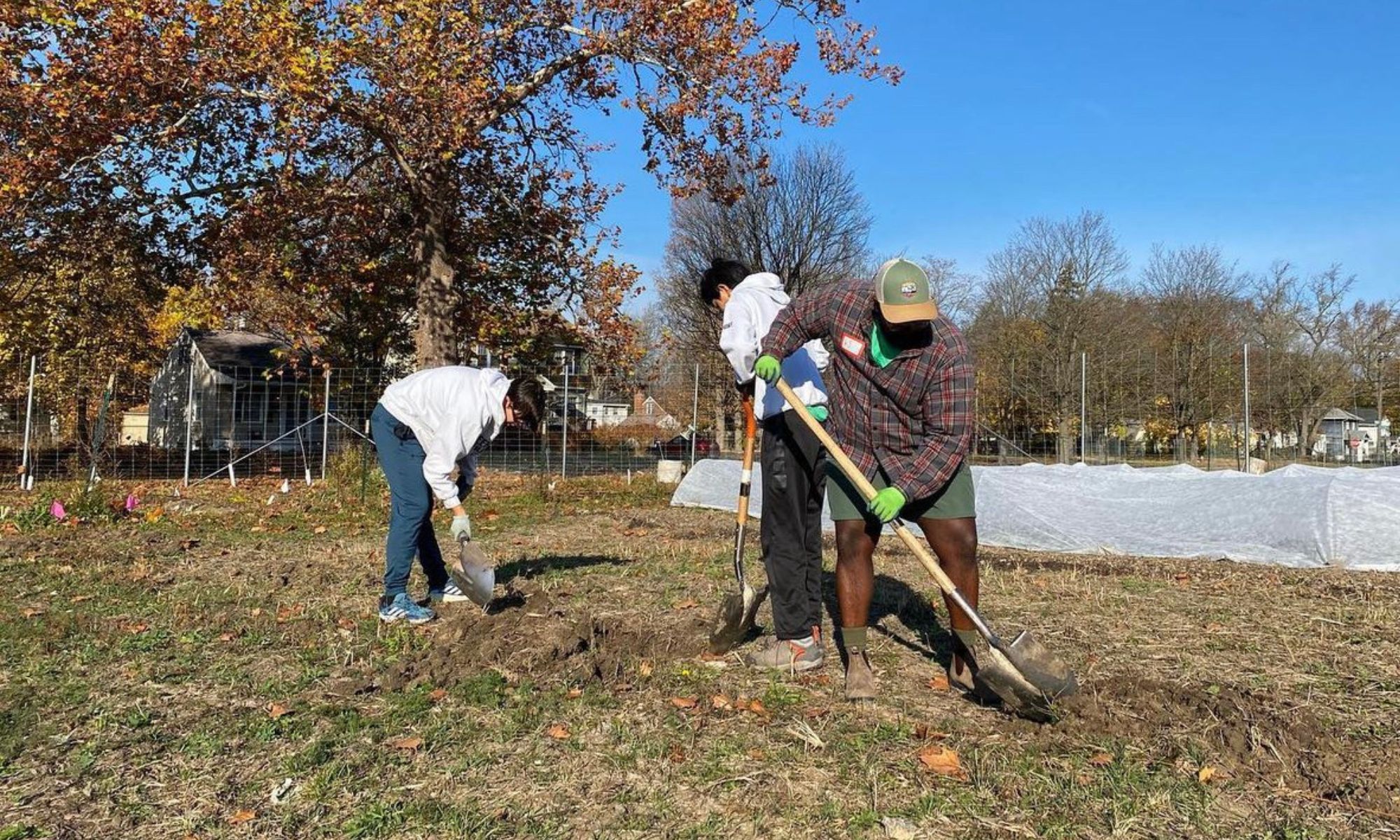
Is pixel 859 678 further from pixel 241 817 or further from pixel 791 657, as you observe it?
pixel 241 817

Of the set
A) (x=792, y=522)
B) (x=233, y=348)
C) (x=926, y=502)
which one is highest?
(x=233, y=348)

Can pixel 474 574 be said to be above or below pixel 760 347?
below

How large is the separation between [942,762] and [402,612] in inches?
119

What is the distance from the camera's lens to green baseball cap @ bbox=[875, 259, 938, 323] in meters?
3.11

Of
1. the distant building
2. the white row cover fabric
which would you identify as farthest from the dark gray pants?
the distant building

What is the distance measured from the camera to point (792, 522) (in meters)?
3.90

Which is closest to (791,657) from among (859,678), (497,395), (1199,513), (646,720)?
(859,678)

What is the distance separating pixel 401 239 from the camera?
16.1m

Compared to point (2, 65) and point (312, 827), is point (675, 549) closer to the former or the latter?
point (312, 827)

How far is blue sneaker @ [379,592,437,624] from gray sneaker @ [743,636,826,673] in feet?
6.05

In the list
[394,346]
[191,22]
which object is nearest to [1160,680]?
[191,22]

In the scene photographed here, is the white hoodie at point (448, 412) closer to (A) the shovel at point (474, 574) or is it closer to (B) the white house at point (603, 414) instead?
(A) the shovel at point (474, 574)

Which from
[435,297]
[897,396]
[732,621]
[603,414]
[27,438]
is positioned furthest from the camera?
[603,414]

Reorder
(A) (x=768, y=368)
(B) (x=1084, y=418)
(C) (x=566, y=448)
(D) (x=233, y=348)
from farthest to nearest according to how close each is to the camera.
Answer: (D) (x=233, y=348), (B) (x=1084, y=418), (C) (x=566, y=448), (A) (x=768, y=368)
